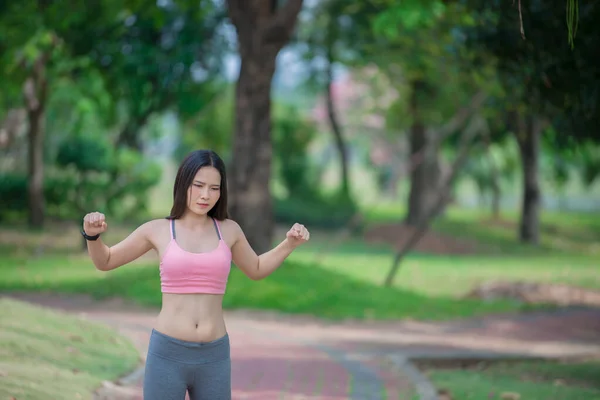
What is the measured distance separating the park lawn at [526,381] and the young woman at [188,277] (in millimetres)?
4416

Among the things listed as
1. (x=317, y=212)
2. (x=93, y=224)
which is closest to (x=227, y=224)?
(x=93, y=224)

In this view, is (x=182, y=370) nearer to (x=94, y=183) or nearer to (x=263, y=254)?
(x=263, y=254)

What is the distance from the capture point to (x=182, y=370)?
4945mm

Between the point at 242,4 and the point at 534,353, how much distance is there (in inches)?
335

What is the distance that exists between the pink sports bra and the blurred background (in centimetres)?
252

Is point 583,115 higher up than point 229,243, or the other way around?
point 583,115

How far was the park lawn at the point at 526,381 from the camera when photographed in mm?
9117

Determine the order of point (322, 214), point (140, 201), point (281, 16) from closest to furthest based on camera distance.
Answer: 1. point (281, 16)
2. point (140, 201)
3. point (322, 214)

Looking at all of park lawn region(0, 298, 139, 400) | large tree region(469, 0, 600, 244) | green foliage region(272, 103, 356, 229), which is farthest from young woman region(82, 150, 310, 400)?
green foliage region(272, 103, 356, 229)

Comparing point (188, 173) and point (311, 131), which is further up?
point (311, 131)

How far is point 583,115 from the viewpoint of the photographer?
10.2m

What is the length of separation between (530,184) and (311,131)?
9.34 metres

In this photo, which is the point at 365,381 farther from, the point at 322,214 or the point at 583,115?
the point at 322,214

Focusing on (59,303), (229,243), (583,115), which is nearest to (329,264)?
(59,303)
